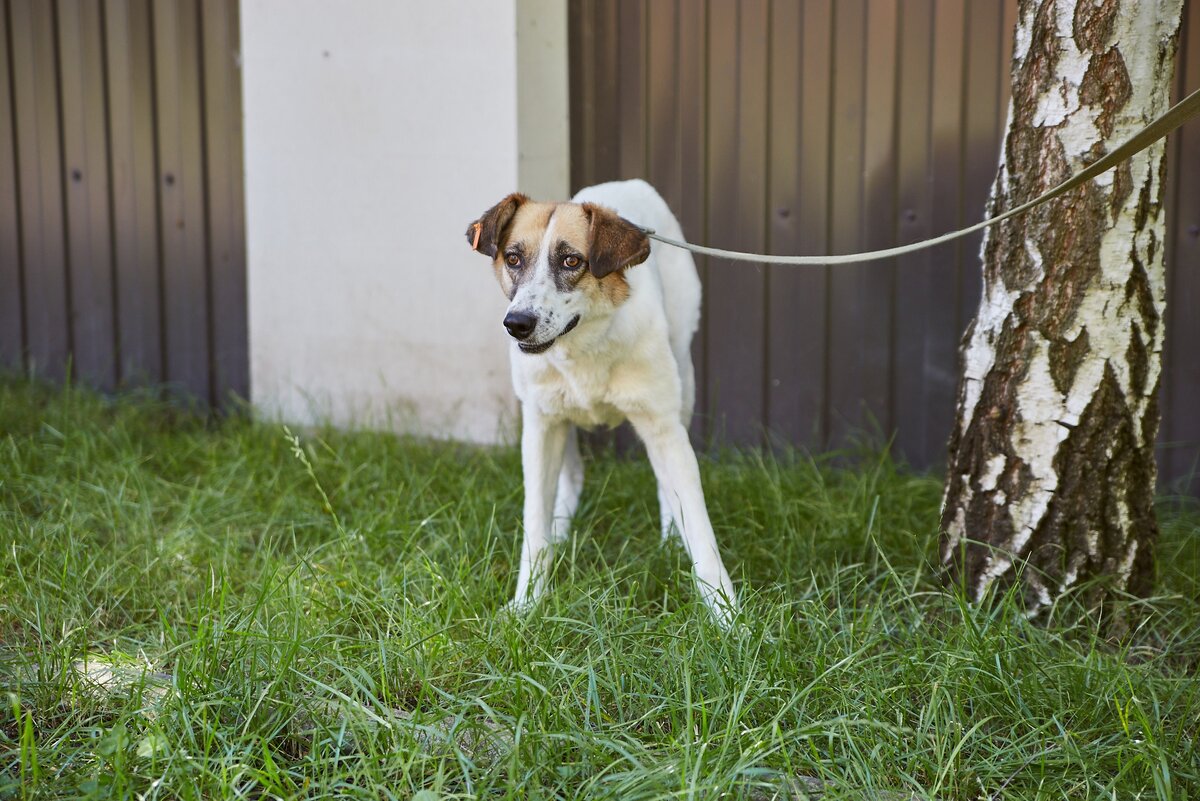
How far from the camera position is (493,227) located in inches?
128

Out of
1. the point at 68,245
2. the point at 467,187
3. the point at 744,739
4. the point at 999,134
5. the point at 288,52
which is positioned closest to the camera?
the point at 744,739

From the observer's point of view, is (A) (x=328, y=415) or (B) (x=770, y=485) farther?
(A) (x=328, y=415)

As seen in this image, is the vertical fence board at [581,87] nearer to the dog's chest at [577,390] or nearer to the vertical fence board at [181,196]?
the dog's chest at [577,390]

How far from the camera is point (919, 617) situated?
2.93 m

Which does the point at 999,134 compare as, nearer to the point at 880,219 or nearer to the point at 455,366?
the point at 880,219

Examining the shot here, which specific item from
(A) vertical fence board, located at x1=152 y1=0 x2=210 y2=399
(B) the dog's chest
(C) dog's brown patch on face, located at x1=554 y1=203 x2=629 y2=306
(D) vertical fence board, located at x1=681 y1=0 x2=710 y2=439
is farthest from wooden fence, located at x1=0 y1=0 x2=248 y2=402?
(C) dog's brown patch on face, located at x1=554 y1=203 x2=629 y2=306

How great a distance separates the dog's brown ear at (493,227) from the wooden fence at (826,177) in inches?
71.5

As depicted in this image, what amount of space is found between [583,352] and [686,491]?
1.64ft

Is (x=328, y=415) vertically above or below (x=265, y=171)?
below

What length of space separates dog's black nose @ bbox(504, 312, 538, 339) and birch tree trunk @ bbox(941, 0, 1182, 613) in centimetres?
124

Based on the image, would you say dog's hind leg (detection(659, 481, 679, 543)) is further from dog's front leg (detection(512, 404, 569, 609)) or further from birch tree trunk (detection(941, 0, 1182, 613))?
birch tree trunk (detection(941, 0, 1182, 613))

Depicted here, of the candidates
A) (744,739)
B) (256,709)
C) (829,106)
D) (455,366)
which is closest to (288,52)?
(455,366)

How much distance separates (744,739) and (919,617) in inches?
31.2

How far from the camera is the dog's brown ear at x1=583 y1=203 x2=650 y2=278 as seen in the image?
311cm
